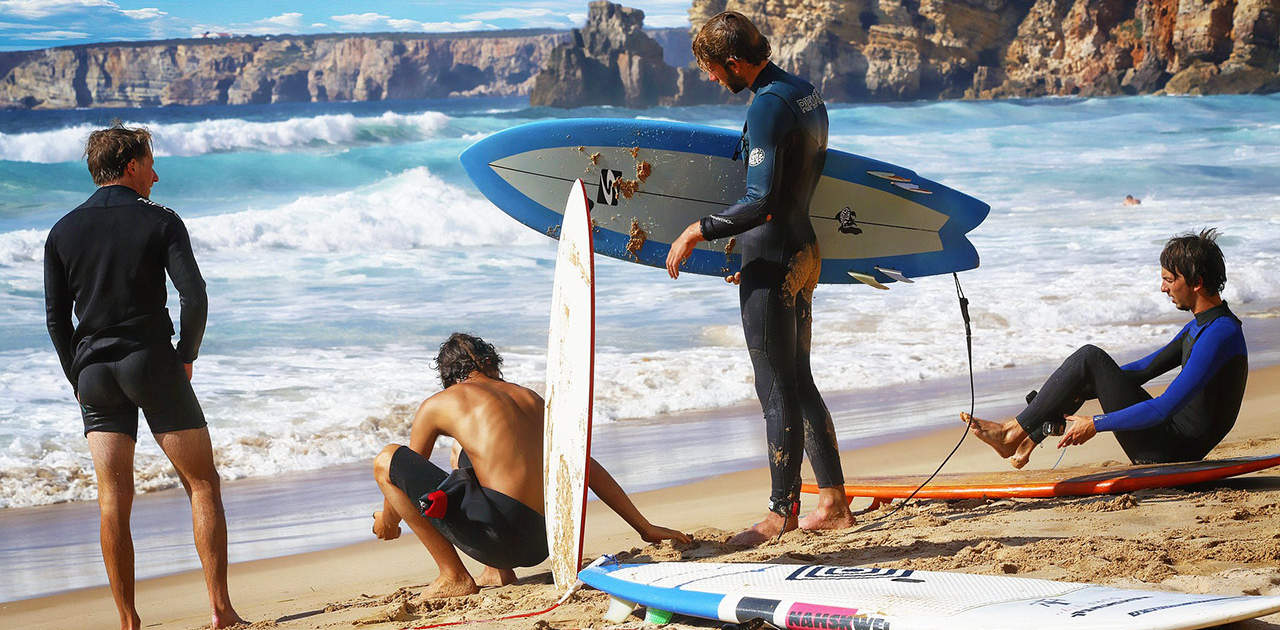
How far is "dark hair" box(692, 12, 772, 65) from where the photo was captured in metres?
2.91

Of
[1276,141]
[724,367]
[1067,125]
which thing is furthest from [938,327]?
[1067,125]

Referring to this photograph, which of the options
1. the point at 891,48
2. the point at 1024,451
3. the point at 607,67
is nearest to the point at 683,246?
the point at 1024,451

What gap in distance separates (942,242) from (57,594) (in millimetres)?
3364

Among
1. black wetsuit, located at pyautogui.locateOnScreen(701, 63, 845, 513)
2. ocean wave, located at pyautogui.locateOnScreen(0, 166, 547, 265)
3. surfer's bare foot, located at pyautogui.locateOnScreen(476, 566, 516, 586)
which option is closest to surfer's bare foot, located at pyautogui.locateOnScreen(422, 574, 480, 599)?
surfer's bare foot, located at pyautogui.locateOnScreen(476, 566, 516, 586)

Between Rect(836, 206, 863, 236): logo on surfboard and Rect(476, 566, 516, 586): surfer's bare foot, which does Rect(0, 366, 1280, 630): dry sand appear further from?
Rect(836, 206, 863, 236): logo on surfboard

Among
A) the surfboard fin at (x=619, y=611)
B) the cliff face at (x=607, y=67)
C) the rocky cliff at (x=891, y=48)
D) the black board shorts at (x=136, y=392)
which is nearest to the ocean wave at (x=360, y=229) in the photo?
the black board shorts at (x=136, y=392)

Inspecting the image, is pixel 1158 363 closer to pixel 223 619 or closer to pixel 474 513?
pixel 474 513

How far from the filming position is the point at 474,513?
9.78 feet

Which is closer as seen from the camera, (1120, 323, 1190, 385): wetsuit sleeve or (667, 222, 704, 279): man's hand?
(667, 222, 704, 279): man's hand

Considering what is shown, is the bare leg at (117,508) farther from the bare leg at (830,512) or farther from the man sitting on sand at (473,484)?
the bare leg at (830,512)

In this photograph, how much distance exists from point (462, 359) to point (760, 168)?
3.36 feet

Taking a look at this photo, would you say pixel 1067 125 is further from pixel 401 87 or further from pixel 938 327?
pixel 401 87

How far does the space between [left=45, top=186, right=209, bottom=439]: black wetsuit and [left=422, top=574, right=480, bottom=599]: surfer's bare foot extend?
0.82 m

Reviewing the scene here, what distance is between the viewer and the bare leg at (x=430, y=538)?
304cm
